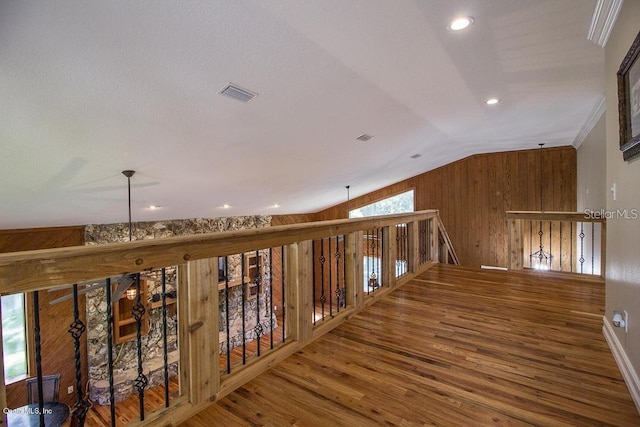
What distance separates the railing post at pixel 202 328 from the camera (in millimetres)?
1682

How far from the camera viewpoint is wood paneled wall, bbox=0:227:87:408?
5.10 m

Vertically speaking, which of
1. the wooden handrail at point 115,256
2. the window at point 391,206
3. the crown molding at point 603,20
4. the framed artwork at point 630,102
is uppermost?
the crown molding at point 603,20

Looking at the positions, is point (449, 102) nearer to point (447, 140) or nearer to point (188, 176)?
point (447, 140)

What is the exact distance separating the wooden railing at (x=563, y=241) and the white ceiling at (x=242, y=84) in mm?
1508

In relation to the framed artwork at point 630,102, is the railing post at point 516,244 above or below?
below

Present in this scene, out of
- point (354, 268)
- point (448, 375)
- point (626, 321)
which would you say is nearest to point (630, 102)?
point (626, 321)

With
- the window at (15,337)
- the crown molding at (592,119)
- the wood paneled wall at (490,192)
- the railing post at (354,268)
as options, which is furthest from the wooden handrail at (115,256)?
the wood paneled wall at (490,192)

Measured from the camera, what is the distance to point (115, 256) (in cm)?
139

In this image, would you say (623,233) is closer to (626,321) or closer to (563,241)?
(626,321)

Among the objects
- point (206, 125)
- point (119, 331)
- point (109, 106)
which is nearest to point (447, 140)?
point (206, 125)

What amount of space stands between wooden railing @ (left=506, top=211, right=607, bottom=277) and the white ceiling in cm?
151

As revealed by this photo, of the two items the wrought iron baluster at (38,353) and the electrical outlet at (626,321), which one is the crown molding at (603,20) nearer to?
the electrical outlet at (626,321)

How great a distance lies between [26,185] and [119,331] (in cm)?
388

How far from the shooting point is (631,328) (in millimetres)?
1875
